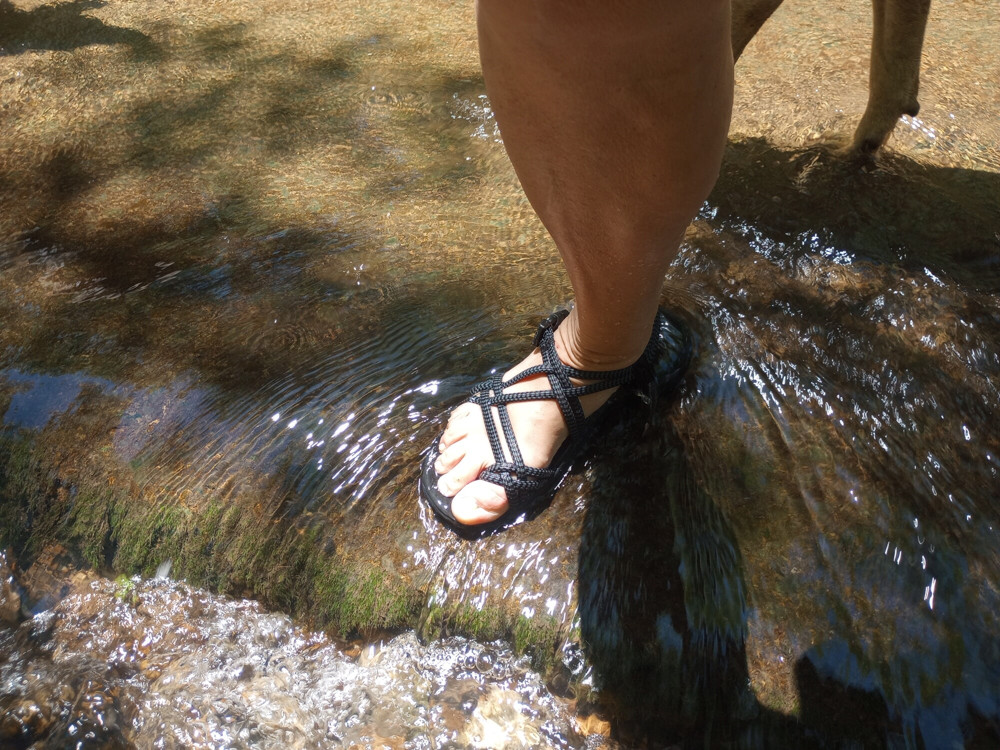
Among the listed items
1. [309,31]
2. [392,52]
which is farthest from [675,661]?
[309,31]

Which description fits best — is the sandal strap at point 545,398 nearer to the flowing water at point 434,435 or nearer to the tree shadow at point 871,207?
the flowing water at point 434,435

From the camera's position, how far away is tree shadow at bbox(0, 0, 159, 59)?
343 cm

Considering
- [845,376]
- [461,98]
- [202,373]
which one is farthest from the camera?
[461,98]

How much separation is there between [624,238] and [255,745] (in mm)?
1201

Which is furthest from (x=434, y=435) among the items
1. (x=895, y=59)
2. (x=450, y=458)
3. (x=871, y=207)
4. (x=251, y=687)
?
(x=895, y=59)

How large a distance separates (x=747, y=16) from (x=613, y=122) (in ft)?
4.61

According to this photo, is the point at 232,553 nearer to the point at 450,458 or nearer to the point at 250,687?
the point at 250,687

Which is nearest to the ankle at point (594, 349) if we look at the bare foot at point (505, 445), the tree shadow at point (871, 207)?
the bare foot at point (505, 445)

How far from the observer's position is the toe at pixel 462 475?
1.61m

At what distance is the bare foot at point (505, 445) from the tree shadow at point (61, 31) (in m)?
2.71

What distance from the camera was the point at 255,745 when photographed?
4.84 feet

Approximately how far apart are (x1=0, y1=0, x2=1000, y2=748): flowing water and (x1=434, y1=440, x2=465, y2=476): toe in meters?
0.08

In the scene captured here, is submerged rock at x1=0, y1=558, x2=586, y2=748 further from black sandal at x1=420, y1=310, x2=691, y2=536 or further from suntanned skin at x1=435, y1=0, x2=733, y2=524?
suntanned skin at x1=435, y1=0, x2=733, y2=524

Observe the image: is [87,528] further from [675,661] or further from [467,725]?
[675,661]
